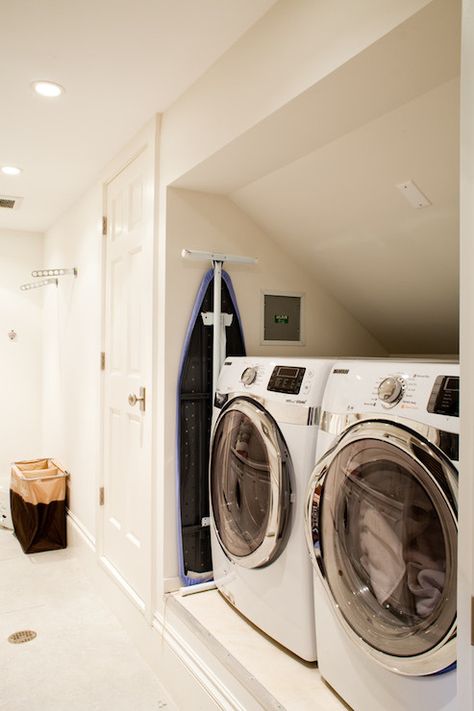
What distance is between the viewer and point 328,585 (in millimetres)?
1542

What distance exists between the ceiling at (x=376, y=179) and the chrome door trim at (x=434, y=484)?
0.87 m

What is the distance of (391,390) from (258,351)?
1187mm

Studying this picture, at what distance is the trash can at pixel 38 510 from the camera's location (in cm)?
360

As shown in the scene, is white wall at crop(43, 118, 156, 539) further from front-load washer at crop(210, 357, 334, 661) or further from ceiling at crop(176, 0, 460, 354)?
front-load washer at crop(210, 357, 334, 661)

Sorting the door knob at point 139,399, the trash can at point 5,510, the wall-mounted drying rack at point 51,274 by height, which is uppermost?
the wall-mounted drying rack at point 51,274

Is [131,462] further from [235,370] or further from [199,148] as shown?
[199,148]

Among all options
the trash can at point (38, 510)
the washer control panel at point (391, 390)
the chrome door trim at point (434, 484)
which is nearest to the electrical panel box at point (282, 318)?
the chrome door trim at point (434, 484)

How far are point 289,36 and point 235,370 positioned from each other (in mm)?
1152

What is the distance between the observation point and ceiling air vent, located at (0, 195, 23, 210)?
143 inches

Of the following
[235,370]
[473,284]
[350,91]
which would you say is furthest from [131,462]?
[473,284]

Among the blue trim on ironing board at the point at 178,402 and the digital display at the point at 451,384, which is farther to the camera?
the blue trim on ironing board at the point at 178,402

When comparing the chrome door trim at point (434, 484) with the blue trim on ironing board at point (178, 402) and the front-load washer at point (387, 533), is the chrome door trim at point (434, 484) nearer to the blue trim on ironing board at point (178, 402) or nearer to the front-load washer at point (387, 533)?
the front-load washer at point (387, 533)

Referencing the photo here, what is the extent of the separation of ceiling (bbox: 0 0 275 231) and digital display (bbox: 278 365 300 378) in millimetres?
1106

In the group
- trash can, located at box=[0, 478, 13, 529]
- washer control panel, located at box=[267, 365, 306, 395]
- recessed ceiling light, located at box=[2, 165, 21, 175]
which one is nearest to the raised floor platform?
washer control panel, located at box=[267, 365, 306, 395]
